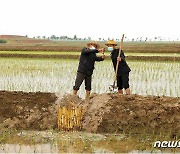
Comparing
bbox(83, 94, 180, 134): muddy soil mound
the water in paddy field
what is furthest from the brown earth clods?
the water in paddy field

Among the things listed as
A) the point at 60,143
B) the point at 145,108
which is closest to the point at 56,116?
the point at 60,143

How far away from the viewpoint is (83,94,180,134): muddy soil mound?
5.60 m

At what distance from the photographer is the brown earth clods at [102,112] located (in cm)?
564

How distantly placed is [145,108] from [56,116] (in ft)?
4.74

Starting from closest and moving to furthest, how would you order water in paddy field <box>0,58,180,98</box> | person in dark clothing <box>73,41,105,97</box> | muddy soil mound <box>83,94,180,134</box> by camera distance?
muddy soil mound <box>83,94,180,134</box>
person in dark clothing <box>73,41,105,97</box>
water in paddy field <box>0,58,180,98</box>

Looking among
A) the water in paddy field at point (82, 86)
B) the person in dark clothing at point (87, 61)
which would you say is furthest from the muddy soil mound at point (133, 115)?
the water in paddy field at point (82, 86)

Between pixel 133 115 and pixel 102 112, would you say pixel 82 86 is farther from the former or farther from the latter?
pixel 133 115

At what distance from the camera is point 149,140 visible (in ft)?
17.0

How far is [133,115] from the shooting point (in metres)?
5.74

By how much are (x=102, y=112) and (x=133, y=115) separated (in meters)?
0.51

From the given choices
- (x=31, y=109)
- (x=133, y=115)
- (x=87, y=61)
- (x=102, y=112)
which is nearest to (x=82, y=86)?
(x=87, y=61)

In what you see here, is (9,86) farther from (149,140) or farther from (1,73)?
(149,140)

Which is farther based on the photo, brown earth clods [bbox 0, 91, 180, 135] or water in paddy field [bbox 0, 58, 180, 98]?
water in paddy field [bbox 0, 58, 180, 98]

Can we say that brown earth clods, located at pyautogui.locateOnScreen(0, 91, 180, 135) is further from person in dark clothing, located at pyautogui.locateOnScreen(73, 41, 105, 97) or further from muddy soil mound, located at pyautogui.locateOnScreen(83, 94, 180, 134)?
person in dark clothing, located at pyautogui.locateOnScreen(73, 41, 105, 97)
